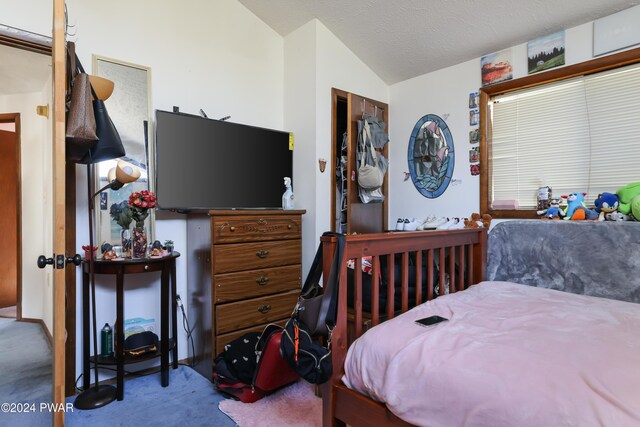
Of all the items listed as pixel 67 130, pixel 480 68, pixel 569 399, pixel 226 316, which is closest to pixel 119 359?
pixel 226 316

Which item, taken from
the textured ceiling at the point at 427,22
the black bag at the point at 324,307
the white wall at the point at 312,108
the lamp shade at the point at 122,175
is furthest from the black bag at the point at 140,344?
the textured ceiling at the point at 427,22

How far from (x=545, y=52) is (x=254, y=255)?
2.49m

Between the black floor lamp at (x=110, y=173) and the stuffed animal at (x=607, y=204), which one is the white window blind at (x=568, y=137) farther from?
the black floor lamp at (x=110, y=173)

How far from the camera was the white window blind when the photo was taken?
2.26 metres

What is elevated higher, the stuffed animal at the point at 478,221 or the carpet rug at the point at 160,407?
the stuffed animal at the point at 478,221

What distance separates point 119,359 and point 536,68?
11.0 feet

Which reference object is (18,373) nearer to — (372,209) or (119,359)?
(119,359)

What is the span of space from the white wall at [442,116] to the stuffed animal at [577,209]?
634mm

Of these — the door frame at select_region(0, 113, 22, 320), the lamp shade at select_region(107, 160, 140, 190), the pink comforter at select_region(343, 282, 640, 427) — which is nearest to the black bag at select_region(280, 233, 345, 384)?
the pink comforter at select_region(343, 282, 640, 427)

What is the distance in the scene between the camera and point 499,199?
110 inches

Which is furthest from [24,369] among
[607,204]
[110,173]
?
[607,204]

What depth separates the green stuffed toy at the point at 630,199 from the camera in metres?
2.05

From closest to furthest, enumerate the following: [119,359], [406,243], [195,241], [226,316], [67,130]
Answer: [67,130], [406,243], [119,359], [226,316], [195,241]

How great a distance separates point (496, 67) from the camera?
2.76 m
